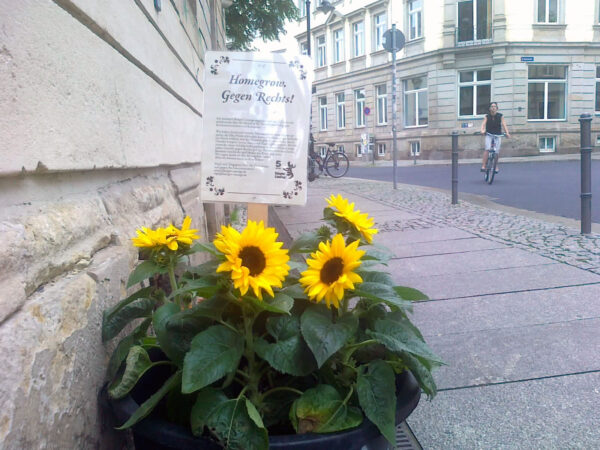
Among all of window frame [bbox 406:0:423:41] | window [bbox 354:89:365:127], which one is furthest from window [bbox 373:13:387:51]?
window [bbox 354:89:365:127]

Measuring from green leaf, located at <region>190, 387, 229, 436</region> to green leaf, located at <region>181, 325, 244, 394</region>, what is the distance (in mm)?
52

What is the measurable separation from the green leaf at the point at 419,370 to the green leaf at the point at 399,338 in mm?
30

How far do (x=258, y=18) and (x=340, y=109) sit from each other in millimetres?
18272

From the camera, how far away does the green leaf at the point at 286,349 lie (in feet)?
3.96

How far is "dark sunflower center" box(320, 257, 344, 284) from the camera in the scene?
1.27 meters

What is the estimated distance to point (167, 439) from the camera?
3.76ft

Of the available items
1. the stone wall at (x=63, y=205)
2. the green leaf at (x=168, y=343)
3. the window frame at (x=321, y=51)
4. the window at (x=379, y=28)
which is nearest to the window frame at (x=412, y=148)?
the window at (x=379, y=28)

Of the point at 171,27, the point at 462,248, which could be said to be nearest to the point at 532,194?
the point at 462,248

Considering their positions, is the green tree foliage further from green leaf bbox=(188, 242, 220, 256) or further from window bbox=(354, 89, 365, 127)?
window bbox=(354, 89, 365, 127)

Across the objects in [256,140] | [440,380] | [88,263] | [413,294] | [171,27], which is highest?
[171,27]

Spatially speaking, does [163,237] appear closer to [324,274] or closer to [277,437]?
[324,274]

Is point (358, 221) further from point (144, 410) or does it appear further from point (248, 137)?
point (248, 137)

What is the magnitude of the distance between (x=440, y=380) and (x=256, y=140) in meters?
1.32

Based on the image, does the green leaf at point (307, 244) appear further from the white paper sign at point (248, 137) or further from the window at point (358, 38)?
the window at point (358, 38)
